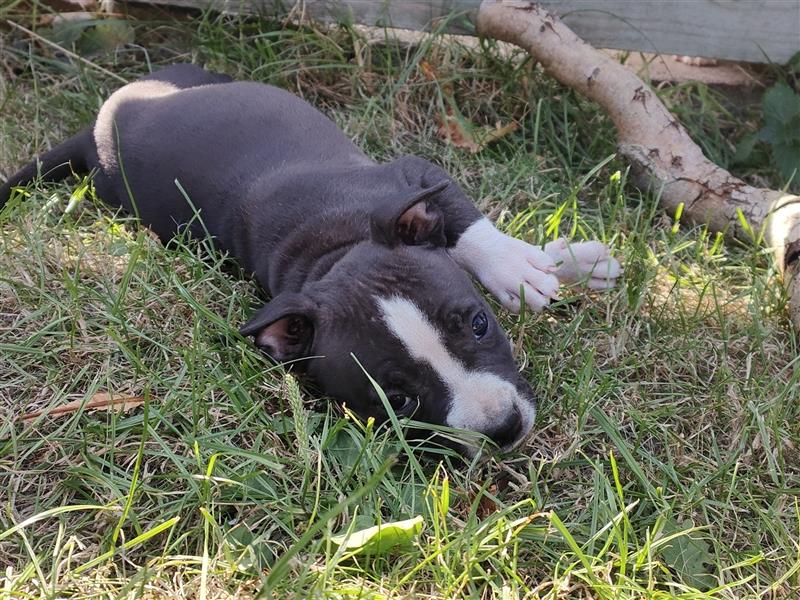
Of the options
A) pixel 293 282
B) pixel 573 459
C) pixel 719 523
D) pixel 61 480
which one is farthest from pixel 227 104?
pixel 719 523

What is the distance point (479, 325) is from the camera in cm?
355

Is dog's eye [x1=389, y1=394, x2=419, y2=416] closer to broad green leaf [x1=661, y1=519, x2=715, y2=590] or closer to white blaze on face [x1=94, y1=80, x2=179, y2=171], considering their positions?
broad green leaf [x1=661, y1=519, x2=715, y2=590]

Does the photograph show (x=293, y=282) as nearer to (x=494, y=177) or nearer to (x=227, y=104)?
(x=227, y=104)

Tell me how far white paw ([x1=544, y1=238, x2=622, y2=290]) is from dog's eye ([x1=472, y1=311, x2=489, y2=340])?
2.57 ft

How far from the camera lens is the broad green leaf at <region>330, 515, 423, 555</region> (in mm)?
2770

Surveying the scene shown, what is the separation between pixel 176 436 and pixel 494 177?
2.54 meters

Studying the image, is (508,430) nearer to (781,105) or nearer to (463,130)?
(463,130)

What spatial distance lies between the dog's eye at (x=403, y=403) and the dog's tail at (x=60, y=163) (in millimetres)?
2488

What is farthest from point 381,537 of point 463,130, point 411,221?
point 463,130

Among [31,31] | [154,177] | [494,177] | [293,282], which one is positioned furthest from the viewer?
[31,31]

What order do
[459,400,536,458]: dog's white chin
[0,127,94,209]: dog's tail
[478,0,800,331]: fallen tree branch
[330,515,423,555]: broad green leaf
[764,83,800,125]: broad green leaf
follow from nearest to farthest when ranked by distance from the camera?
1. [330,515,423,555]: broad green leaf
2. [459,400,536,458]: dog's white chin
3. [478,0,800,331]: fallen tree branch
4. [0,127,94,209]: dog's tail
5. [764,83,800,125]: broad green leaf

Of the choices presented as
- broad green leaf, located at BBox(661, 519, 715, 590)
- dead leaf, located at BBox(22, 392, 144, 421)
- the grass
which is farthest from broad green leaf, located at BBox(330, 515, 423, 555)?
dead leaf, located at BBox(22, 392, 144, 421)

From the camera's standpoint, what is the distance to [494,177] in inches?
203

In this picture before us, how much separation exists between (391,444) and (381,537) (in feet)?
1.74
